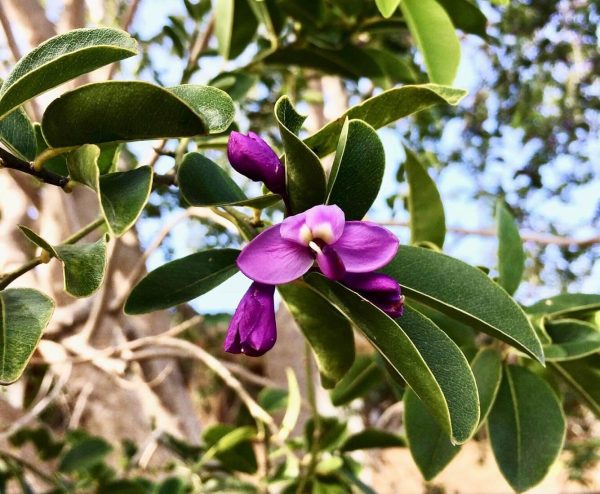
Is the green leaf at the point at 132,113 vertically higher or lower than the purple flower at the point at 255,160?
higher

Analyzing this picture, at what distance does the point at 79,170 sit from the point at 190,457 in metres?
1.14

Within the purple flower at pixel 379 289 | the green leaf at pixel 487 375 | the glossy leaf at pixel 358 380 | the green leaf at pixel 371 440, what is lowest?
the green leaf at pixel 371 440

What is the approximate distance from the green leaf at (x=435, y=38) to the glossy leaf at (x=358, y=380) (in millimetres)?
447

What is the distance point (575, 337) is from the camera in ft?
2.51

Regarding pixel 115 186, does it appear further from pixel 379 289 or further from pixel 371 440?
pixel 371 440

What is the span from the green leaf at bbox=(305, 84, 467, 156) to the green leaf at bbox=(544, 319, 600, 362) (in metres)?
0.35

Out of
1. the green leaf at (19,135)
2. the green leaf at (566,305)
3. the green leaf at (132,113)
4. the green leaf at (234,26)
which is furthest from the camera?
the green leaf at (234,26)

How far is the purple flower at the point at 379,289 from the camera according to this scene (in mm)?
481

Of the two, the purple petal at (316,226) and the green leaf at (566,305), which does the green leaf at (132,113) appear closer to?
the purple petal at (316,226)

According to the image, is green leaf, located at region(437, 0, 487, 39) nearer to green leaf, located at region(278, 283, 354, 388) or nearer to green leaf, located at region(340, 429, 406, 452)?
green leaf, located at region(278, 283, 354, 388)

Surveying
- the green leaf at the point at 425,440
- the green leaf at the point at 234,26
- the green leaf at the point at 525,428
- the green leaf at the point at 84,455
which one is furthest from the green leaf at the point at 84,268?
the green leaf at the point at 84,455

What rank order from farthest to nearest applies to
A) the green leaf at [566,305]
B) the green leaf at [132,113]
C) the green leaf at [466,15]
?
1. the green leaf at [466,15]
2. the green leaf at [566,305]
3. the green leaf at [132,113]

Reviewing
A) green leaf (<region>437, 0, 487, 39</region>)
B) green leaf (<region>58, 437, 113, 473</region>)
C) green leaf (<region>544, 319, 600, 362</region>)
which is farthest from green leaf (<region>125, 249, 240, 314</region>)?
green leaf (<region>58, 437, 113, 473</region>)

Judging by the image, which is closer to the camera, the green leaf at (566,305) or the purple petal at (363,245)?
the purple petal at (363,245)
